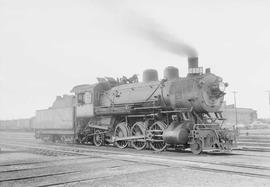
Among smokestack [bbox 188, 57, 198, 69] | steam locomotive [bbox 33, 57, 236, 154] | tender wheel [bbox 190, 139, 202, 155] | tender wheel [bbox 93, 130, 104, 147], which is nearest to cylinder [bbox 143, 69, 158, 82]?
steam locomotive [bbox 33, 57, 236, 154]

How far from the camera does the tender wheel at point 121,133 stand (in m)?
15.7

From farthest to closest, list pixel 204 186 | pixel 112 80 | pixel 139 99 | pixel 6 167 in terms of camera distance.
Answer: pixel 112 80
pixel 139 99
pixel 6 167
pixel 204 186

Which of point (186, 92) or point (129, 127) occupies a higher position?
point (186, 92)

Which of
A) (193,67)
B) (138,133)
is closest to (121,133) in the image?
(138,133)

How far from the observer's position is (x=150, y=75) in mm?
16078

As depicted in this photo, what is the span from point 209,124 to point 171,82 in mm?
2402

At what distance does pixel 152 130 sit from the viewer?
14039 mm

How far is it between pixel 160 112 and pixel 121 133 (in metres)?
2.76

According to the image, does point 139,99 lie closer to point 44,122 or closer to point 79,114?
point 79,114

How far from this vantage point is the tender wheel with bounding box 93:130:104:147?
57.1 ft

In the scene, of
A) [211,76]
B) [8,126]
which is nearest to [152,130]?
[211,76]

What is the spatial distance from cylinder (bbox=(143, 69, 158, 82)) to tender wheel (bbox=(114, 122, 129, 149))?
8.07ft

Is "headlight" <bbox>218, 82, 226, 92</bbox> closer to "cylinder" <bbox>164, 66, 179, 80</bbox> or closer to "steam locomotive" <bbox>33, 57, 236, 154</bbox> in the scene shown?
"steam locomotive" <bbox>33, 57, 236, 154</bbox>

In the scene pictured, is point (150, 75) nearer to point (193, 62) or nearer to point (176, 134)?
point (193, 62)
